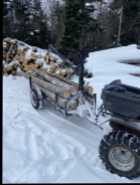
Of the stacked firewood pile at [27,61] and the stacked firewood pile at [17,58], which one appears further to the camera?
the stacked firewood pile at [17,58]

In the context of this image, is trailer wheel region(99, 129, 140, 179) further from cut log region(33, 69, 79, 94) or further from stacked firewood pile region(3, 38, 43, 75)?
stacked firewood pile region(3, 38, 43, 75)

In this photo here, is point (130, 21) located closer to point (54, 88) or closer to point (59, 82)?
point (59, 82)

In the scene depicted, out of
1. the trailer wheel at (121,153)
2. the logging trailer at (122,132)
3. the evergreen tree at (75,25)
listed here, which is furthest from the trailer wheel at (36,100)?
the evergreen tree at (75,25)

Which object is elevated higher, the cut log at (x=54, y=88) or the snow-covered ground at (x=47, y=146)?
the cut log at (x=54, y=88)

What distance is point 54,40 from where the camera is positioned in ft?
41.9

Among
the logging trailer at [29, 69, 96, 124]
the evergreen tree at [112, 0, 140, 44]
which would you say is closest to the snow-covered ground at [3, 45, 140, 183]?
the logging trailer at [29, 69, 96, 124]

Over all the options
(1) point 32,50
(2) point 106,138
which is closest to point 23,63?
(1) point 32,50

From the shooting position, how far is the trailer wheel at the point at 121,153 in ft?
11.8

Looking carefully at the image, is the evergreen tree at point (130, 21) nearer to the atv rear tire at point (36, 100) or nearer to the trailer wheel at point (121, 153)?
the atv rear tire at point (36, 100)

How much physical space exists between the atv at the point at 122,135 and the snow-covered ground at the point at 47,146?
14 centimetres

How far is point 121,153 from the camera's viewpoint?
3809 millimetres

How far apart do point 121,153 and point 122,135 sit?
0.23 m

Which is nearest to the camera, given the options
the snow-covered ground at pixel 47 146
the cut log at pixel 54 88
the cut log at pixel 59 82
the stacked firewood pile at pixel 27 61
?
the snow-covered ground at pixel 47 146

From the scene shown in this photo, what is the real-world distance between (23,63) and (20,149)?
13.7ft
